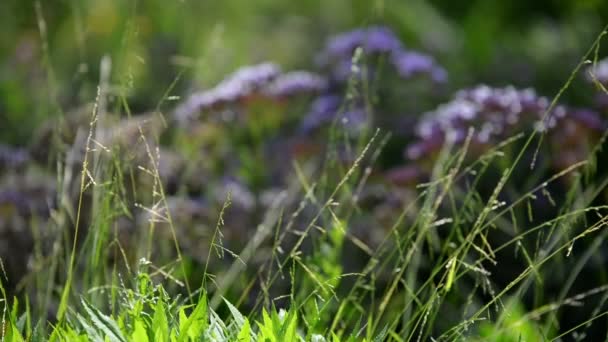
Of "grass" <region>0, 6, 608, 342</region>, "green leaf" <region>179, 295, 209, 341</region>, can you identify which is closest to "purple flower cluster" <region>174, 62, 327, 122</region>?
"grass" <region>0, 6, 608, 342</region>

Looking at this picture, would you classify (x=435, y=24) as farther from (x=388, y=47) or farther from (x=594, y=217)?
(x=594, y=217)

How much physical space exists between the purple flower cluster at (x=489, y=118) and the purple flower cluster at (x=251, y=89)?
27.3 inches

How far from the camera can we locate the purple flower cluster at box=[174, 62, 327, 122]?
386 cm

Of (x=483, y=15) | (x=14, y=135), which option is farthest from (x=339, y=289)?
(x=483, y=15)

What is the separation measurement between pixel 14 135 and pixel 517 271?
2.77 metres

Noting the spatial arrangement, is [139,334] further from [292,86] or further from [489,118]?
[292,86]

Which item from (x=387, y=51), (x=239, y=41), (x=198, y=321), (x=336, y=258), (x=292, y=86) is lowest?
(x=239, y=41)

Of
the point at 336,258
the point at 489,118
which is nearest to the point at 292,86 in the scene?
the point at 489,118

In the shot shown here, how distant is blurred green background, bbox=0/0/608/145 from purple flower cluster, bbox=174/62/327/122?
25.9 inches

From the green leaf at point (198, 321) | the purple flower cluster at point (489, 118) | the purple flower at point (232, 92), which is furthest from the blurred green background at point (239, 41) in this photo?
the green leaf at point (198, 321)

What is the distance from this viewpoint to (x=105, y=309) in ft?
9.62

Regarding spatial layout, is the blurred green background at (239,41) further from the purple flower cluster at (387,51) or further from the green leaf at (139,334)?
the green leaf at (139,334)

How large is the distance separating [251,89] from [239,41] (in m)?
2.02

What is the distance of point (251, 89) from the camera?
3990 mm
